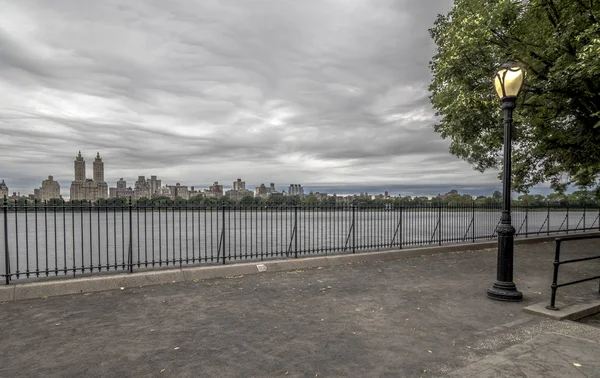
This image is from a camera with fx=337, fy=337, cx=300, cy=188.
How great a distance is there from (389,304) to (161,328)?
3.90 m

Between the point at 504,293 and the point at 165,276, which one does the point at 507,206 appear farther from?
the point at 165,276

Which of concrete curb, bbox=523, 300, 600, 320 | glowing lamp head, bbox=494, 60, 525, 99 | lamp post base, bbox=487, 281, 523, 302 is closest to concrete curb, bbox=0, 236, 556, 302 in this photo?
lamp post base, bbox=487, 281, 523, 302

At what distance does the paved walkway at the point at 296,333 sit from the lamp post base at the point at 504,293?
0.52ft

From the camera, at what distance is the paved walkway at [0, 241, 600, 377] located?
385cm

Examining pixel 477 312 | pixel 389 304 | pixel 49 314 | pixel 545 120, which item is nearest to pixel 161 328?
pixel 49 314

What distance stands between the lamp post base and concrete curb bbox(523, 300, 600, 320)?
1.49 ft

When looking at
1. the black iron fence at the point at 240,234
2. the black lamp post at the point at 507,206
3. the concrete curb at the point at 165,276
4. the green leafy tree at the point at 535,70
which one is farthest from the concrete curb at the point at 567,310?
the green leafy tree at the point at 535,70

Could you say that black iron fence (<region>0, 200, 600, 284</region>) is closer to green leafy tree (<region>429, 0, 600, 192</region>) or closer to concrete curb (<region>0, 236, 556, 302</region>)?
concrete curb (<region>0, 236, 556, 302</region>)

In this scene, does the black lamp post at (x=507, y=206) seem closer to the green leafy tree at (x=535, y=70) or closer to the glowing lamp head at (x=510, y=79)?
the glowing lamp head at (x=510, y=79)

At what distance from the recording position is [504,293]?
6.47 m

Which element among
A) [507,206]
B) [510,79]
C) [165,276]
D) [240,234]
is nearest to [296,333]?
[165,276]

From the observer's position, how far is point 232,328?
5.02 m

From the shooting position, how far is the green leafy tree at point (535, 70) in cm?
1021

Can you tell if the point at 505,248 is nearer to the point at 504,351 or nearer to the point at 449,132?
Result: the point at 504,351
